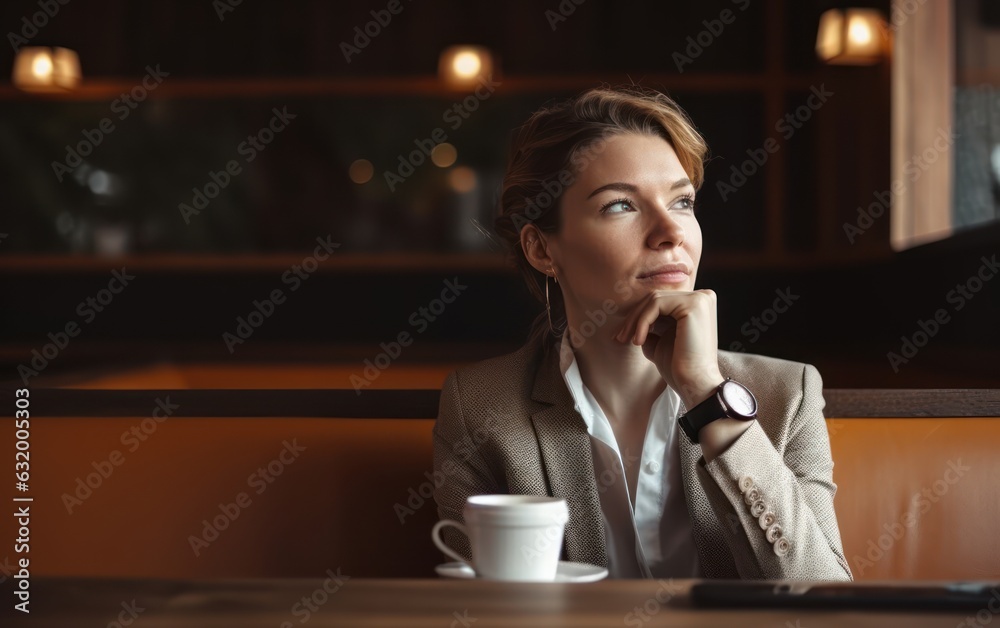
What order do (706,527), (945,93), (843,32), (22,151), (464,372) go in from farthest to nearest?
(22,151), (843,32), (945,93), (464,372), (706,527)

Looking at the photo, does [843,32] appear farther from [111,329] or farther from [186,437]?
[111,329]

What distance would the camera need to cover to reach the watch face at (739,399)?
1327mm

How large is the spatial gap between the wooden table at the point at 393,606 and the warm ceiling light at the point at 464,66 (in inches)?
163

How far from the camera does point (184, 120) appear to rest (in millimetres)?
4973

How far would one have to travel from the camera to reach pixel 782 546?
130 cm

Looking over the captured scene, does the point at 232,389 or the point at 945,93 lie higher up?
the point at 945,93

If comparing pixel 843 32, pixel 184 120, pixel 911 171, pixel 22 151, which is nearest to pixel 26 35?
pixel 22 151

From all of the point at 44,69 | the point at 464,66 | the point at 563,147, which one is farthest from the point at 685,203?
the point at 44,69

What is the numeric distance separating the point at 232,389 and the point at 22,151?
392 centimetres

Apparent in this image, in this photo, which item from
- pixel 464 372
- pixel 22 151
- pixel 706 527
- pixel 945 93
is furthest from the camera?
pixel 22 151

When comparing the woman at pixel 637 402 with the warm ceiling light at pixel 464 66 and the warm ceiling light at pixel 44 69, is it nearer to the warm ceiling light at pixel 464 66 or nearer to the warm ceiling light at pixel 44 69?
the warm ceiling light at pixel 464 66

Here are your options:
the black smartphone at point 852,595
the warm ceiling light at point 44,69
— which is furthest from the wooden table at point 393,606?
the warm ceiling light at point 44,69

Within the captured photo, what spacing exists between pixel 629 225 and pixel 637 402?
0.90 feet

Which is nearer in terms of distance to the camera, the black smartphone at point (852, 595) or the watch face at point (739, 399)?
the black smartphone at point (852, 595)
